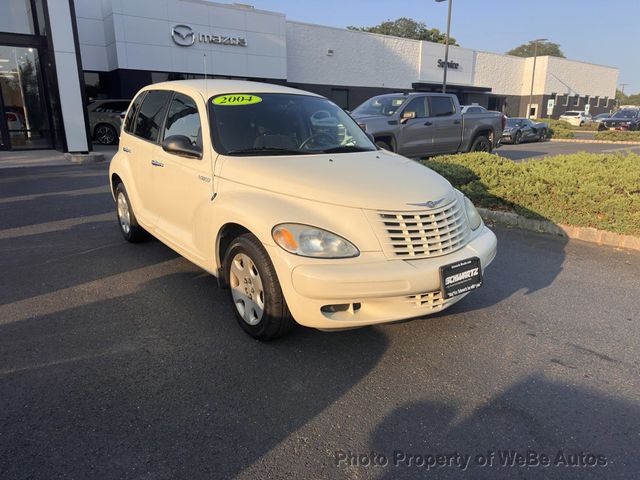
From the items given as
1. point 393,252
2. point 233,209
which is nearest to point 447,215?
point 393,252

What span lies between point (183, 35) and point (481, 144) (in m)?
17.5

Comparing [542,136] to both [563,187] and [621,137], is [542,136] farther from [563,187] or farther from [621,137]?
A: [563,187]

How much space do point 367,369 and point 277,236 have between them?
43.3 inches

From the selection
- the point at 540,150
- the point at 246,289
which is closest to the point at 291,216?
the point at 246,289

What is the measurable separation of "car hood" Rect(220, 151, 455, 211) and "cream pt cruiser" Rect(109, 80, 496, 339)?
11 mm

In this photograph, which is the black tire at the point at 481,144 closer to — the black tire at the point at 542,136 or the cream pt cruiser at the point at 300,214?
the cream pt cruiser at the point at 300,214

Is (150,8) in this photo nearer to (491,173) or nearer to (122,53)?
(122,53)

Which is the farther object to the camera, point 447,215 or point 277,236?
point 447,215

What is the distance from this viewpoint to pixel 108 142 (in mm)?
20141

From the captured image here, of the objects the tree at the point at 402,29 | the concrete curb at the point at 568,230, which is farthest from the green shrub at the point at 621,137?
the tree at the point at 402,29

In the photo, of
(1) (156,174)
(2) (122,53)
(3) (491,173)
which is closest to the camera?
(1) (156,174)

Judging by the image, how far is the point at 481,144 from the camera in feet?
44.8

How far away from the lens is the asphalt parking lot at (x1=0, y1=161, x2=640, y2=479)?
7.80 ft

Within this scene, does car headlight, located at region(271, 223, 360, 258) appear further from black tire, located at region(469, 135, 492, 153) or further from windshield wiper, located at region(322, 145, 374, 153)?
black tire, located at region(469, 135, 492, 153)
